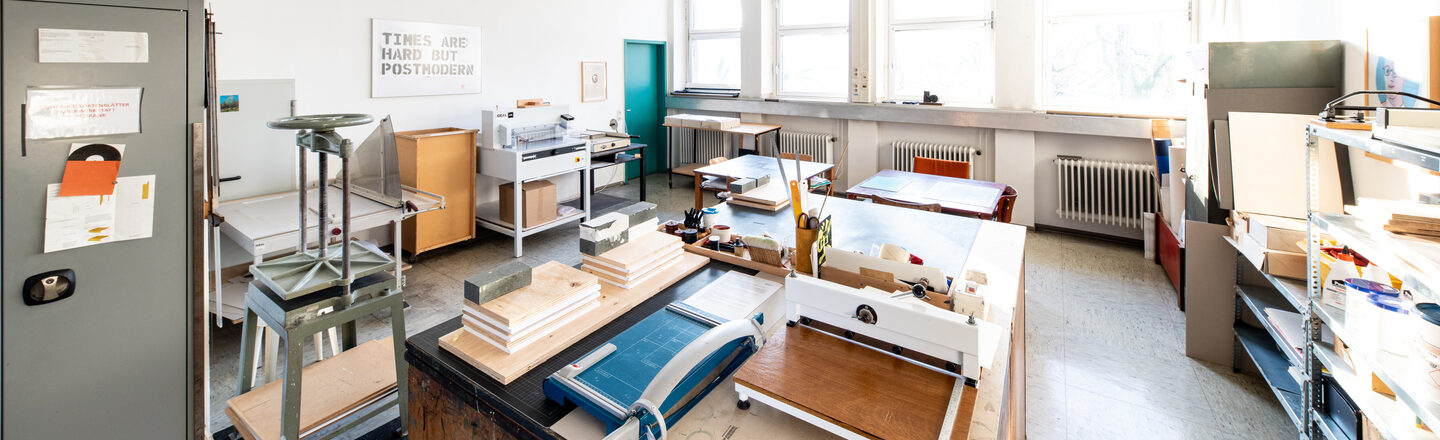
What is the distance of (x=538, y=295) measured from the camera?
5.66ft

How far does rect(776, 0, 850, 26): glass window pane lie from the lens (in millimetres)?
7043

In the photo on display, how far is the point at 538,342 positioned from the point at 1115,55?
19.0 feet

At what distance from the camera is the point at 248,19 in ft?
13.0

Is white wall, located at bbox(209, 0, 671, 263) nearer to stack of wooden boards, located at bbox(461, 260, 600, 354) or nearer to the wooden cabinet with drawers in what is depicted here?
the wooden cabinet with drawers

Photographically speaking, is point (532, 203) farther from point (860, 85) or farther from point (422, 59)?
point (860, 85)

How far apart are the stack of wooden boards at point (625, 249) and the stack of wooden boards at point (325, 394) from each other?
93 centimetres

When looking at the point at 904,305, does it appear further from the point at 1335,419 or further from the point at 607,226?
the point at 1335,419

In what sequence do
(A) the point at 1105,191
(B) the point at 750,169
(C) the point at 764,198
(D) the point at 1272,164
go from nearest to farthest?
(D) the point at 1272,164 < (C) the point at 764,198 < (B) the point at 750,169 < (A) the point at 1105,191

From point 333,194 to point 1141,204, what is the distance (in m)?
6.20

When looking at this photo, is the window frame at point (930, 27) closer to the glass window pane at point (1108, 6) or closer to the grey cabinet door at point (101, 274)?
the glass window pane at point (1108, 6)

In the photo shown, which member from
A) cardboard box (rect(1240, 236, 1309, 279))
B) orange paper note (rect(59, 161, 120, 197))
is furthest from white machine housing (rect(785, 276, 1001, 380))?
orange paper note (rect(59, 161, 120, 197))

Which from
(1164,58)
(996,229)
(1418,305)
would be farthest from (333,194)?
(1164,58)

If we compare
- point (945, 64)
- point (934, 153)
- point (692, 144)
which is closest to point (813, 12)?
point (945, 64)

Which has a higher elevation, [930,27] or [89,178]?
[930,27]
